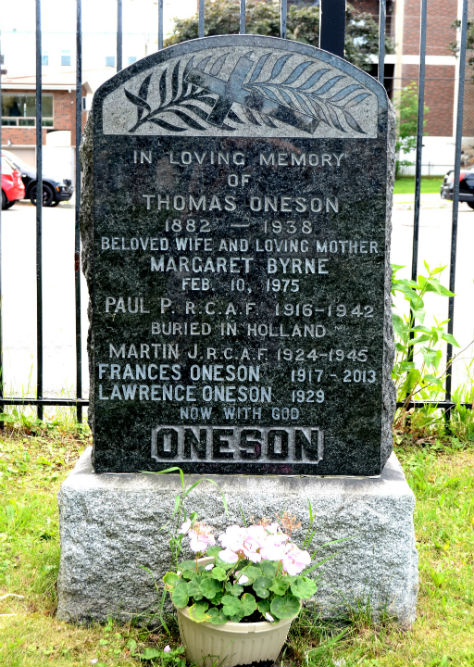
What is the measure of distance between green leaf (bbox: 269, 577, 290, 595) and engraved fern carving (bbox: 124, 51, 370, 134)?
144 centimetres

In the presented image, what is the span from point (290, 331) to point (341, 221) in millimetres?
411

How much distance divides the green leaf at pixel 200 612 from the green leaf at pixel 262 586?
0.15m

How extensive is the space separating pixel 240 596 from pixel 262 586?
0.28 feet

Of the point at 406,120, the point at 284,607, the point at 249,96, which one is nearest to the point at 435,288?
the point at 249,96

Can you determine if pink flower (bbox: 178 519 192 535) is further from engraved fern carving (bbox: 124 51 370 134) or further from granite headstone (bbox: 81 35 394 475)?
engraved fern carving (bbox: 124 51 370 134)

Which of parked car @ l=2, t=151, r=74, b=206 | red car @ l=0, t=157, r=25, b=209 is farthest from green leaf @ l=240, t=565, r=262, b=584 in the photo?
parked car @ l=2, t=151, r=74, b=206

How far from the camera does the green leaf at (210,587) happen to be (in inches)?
93.0

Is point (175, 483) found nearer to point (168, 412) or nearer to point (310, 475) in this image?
point (168, 412)

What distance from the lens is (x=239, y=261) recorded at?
2779 millimetres

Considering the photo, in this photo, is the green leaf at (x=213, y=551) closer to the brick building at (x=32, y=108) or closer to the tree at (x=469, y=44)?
the tree at (x=469, y=44)

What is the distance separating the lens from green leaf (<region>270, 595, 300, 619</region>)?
92.4 inches

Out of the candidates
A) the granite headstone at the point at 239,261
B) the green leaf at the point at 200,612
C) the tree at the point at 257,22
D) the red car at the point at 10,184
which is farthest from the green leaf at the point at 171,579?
the tree at the point at 257,22

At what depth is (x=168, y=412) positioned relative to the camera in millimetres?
2826

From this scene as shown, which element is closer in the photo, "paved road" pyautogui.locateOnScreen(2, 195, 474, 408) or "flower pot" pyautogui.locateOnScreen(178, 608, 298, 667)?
"flower pot" pyautogui.locateOnScreen(178, 608, 298, 667)
